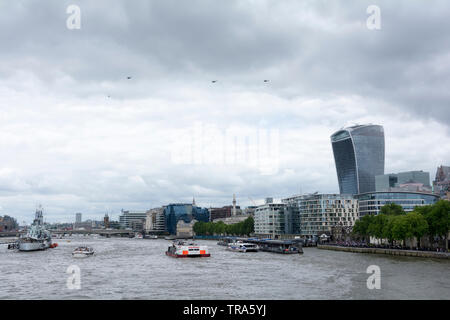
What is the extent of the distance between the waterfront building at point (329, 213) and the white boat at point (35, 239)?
349 ft

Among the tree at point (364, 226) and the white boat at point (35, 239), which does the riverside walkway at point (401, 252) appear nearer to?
the tree at point (364, 226)

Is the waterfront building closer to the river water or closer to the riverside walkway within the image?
the riverside walkway

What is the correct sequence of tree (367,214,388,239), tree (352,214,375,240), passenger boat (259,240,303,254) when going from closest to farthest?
1. tree (367,214,388,239)
2. passenger boat (259,240,303,254)
3. tree (352,214,375,240)

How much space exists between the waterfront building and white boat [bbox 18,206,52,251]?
106 metres

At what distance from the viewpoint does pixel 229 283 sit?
5003 cm

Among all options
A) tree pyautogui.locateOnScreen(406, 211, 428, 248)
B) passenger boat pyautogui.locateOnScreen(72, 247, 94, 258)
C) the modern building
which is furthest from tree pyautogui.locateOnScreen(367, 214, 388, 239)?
passenger boat pyautogui.locateOnScreen(72, 247, 94, 258)

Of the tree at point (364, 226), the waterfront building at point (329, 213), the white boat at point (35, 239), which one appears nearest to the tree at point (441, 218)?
the tree at point (364, 226)

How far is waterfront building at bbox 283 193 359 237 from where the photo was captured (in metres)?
174

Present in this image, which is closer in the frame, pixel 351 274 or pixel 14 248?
pixel 351 274

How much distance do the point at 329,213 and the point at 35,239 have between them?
113 meters

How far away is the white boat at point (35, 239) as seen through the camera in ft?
433
